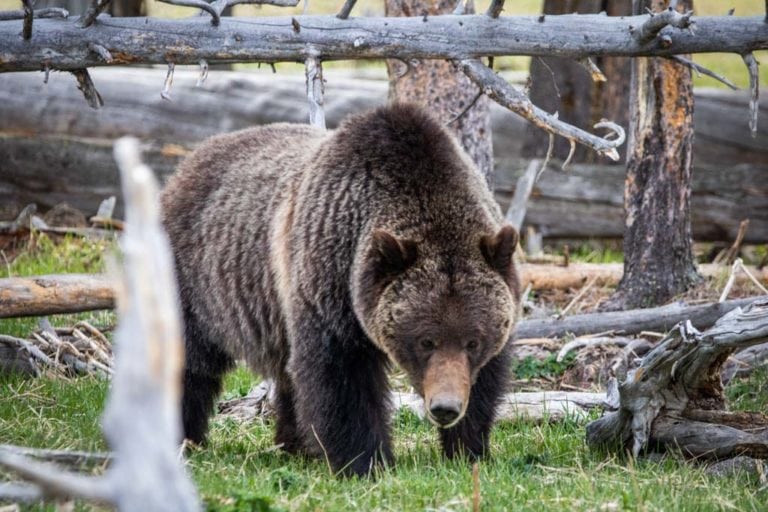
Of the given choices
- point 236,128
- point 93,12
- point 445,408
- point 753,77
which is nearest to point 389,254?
point 445,408

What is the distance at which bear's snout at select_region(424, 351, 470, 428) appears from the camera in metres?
5.07

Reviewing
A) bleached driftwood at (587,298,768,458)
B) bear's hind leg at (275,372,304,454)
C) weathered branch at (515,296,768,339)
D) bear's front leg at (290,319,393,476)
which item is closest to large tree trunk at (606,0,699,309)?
weathered branch at (515,296,768,339)

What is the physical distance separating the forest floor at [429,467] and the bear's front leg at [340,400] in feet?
0.47

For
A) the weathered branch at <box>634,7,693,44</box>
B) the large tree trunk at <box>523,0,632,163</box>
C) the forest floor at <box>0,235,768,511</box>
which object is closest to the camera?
the forest floor at <box>0,235,768,511</box>

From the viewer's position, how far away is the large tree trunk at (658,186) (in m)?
8.41

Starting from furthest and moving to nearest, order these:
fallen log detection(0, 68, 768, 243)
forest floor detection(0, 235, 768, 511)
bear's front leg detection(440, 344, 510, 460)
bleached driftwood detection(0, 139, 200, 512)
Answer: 1. fallen log detection(0, 68, 768, 243)
2. bear's front leg detection(440, 344, 510, 460)
3. forest floor detection(0, 235, 768, 511)
4. bleached driftwood detection(0, 139, 200, 512)

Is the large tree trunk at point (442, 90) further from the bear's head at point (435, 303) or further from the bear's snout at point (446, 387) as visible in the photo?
the bear's snout at point (446, 387)

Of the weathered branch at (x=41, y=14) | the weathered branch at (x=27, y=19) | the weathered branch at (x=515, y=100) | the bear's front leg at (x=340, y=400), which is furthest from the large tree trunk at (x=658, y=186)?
the weathered branch at (x=27, y=19)

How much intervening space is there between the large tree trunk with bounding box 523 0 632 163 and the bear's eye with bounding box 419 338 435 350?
696 cm

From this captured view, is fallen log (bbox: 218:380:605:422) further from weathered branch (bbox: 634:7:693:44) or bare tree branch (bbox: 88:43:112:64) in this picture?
bare tree branch (bbox: 88:43:112:64)

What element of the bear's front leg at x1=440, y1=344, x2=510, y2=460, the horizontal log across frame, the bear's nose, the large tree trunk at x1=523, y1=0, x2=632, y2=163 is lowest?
the bear's front leg at x1=440, y1=344, x2=510, y2=460

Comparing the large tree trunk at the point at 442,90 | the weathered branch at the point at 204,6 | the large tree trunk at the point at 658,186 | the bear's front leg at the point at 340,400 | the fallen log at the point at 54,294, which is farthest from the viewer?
the large tree trunk at the point at 442,90

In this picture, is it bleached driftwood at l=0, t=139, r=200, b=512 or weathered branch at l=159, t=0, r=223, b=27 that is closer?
bleached driftwood at l=0, t=139, r=200, b=512

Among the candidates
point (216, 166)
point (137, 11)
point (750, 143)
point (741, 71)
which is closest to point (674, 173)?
point (216, 166)
